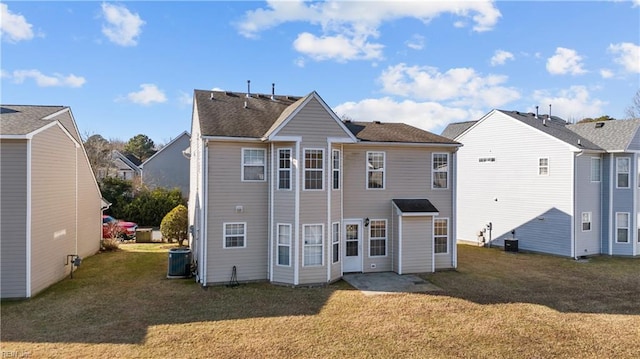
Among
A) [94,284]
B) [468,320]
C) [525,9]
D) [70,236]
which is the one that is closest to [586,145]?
[525,9]

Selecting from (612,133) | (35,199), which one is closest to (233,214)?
(35,199)

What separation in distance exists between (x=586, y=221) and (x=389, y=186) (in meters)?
11.7

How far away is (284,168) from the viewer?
42.9 feet

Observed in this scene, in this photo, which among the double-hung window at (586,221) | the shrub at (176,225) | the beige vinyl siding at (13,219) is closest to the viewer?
the beige vinyl siding at (13,219)

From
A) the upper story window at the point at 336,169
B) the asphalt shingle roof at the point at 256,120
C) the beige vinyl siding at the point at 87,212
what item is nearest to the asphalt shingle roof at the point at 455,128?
the asphalt shingle roof at the point at 256,120

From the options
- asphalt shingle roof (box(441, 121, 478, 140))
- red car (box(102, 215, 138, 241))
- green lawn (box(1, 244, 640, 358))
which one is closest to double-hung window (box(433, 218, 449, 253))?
green lawn (box(1, 244, 640, 358))

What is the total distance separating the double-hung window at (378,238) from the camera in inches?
586

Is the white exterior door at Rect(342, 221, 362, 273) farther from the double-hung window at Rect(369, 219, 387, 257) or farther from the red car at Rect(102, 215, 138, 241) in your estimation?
the red car at Rect(102, 215, 138, 241)

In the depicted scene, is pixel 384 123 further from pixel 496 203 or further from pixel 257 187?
pixel 496 203

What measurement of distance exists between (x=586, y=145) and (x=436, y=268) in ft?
37.0

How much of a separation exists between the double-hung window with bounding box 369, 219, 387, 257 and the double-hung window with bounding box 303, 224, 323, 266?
9.14 feet

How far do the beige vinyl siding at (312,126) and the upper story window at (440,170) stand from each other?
5115 mm

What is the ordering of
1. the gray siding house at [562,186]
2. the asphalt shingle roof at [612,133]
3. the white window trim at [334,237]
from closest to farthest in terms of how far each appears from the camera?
the white window trim at [334,237] → the gray siding house at [562,186] → the asphalt shingle roof at [612,133]

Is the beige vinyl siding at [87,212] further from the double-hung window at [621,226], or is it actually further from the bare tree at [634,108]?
the bare tree at [634,108]
